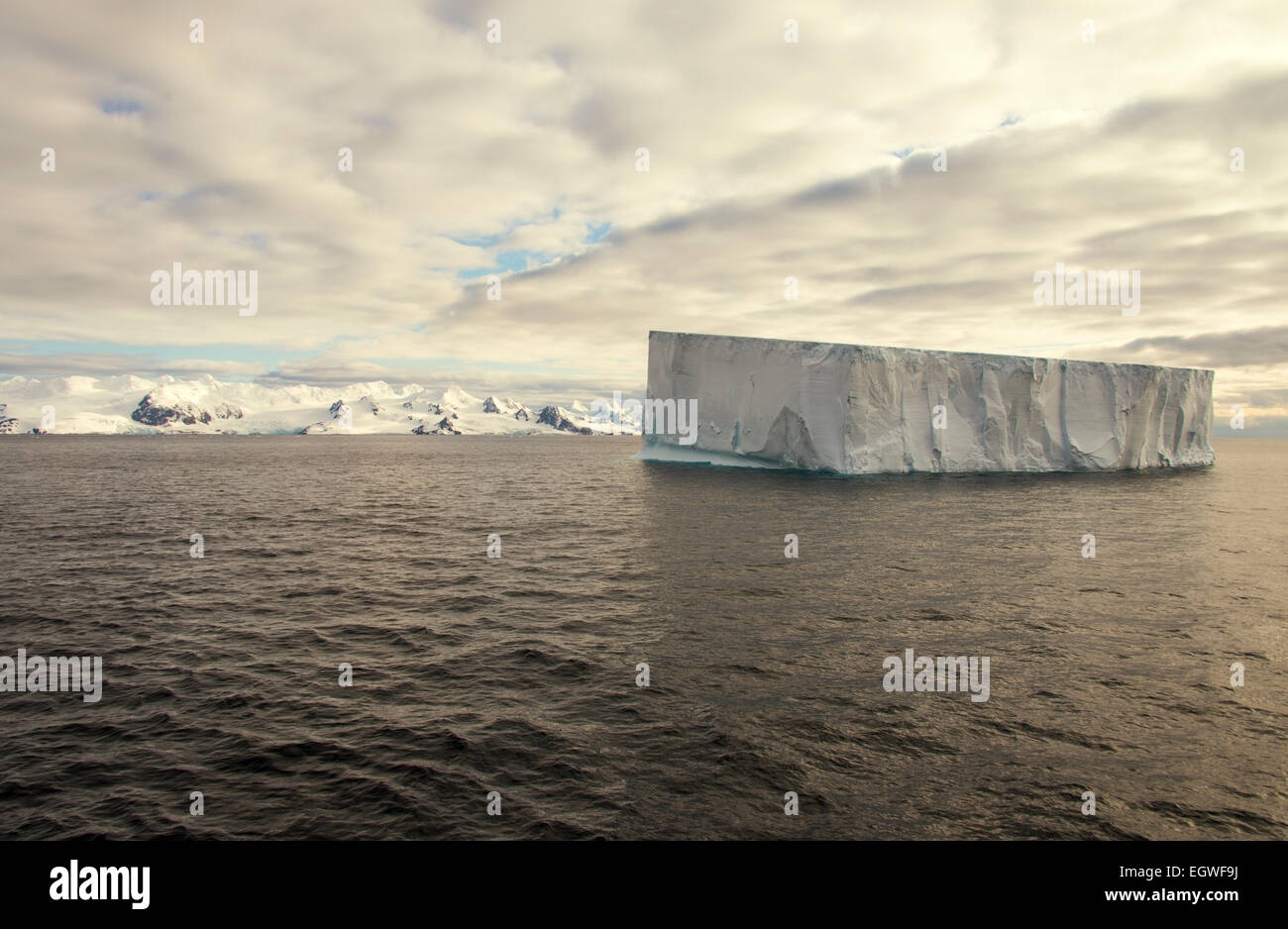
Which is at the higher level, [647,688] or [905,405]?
[905,405]

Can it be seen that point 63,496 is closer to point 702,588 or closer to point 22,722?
point 22,722

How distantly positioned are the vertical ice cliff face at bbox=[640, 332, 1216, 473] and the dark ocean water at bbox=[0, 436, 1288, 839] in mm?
19329

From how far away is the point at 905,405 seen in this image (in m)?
41.8

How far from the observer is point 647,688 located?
9.35m

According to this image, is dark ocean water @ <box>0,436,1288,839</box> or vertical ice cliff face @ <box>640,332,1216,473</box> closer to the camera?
dark ocean water @ <box>0,436,1288,839</box>

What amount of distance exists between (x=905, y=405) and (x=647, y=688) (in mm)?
37442

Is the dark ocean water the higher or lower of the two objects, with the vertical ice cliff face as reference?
lower

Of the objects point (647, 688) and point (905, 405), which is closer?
point (647, 688)

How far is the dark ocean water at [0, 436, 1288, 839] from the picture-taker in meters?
6.45

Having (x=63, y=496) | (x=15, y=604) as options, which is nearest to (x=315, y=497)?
(x=63, y=496)

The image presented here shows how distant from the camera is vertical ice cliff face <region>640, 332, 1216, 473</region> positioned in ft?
132

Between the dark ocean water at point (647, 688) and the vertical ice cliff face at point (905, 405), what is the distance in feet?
63.4

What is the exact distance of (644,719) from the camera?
27.3 ft
